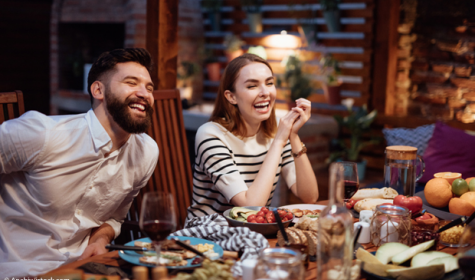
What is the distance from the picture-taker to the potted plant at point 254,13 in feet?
17.5

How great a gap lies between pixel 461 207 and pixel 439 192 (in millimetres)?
96

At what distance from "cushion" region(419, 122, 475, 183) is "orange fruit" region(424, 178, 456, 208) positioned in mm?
1501

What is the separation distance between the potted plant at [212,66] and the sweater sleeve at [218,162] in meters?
4.09

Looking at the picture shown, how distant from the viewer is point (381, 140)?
14.5 feet

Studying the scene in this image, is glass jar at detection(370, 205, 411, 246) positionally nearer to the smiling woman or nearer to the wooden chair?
the smiling woman

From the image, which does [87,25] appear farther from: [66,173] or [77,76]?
[66,173]

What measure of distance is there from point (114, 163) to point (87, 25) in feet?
18.0

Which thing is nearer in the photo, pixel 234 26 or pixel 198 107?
pixel 198 107

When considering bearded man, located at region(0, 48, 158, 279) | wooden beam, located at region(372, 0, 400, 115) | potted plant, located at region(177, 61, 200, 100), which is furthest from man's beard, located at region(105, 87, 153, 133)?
potted plant, located at region(177, 61, 200, 100)

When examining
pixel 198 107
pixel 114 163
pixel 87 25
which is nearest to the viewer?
pixel 114 163

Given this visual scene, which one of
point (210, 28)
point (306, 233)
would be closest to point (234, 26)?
point (210, 28)

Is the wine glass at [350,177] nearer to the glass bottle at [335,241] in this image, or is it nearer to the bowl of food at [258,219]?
the bowl of food at [258,219]

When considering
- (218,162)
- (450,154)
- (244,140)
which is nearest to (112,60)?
(218,162)

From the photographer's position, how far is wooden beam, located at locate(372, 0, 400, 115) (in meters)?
4.36
